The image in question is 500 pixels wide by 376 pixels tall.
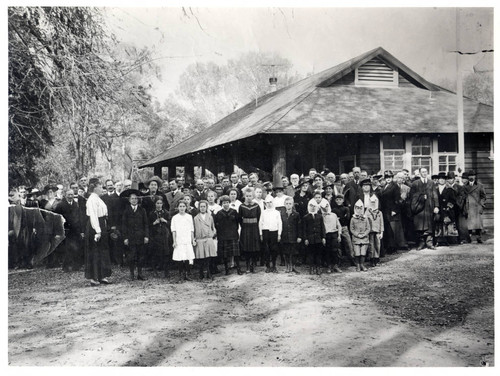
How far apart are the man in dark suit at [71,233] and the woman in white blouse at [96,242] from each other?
0.24 m

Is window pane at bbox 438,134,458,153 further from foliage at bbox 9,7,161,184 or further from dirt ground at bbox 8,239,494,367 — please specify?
foliage at bbox 9,7,161,184

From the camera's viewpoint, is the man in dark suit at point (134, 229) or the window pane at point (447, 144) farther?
the window pane at point (447, 144)

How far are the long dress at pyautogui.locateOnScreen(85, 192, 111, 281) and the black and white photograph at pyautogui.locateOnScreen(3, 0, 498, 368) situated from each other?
1.0 inches

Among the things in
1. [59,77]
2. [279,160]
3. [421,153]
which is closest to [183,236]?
[59,77]

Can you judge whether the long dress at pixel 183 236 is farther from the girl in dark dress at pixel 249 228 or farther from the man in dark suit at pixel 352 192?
the man in dark suit at pixel 352 192

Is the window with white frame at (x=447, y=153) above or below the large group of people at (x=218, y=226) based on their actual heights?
above

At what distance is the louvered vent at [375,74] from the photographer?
9.99m

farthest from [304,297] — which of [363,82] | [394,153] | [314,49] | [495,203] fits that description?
[363,82]

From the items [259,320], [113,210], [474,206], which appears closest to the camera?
[259,320]

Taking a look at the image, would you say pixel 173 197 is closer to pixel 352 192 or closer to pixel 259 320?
pixel 352 192

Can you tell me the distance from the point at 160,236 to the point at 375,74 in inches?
249

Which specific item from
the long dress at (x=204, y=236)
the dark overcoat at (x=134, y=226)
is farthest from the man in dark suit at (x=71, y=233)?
the long dress at (x=204, y=236)

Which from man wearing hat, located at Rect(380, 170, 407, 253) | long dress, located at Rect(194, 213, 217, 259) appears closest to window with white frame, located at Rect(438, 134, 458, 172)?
man wearing hat, located at Rect(380, 170, 407, 253)

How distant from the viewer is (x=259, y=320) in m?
4.50
